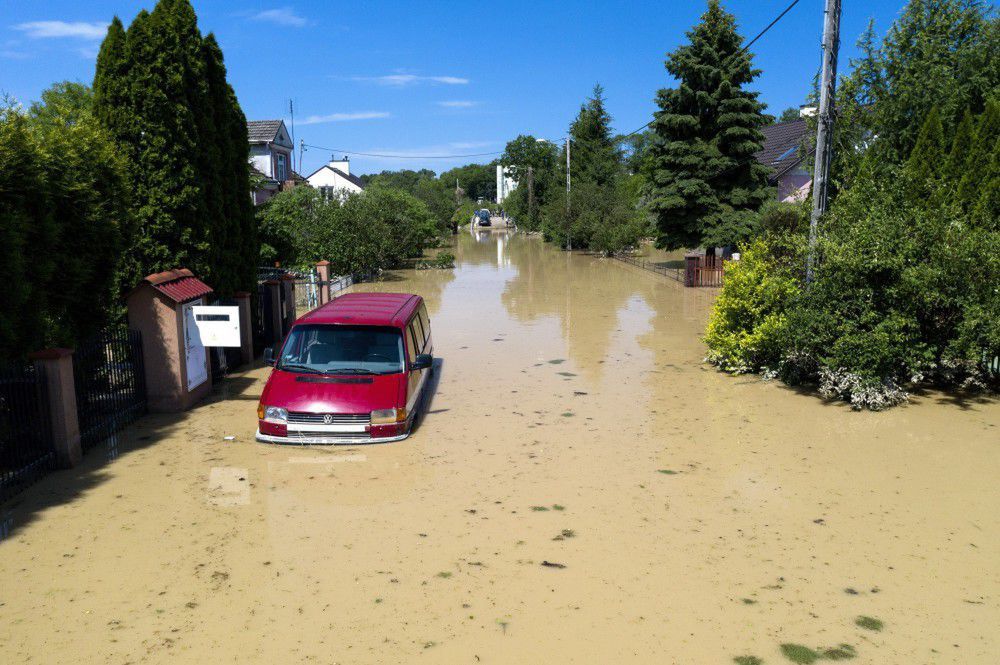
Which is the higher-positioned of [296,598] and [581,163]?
[581,163]

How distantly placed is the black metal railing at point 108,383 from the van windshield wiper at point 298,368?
8.41 ft

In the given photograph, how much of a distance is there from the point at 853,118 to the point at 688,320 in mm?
6481

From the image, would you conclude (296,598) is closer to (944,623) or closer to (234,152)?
(944,623)

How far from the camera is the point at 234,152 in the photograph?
51.0 feet

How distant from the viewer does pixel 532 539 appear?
6715 mm

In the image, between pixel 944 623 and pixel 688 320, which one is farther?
pixel 688 320

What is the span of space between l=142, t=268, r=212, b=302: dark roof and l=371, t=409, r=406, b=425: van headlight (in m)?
3.95

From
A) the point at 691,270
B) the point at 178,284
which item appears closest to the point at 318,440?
the point at 178,284

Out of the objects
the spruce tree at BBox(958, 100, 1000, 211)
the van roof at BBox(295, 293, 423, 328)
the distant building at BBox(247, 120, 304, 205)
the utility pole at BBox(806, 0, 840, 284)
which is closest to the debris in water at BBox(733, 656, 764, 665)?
the van roof at BBox(295, 293, 423, 328)

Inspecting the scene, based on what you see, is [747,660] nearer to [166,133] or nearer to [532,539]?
[532,539]

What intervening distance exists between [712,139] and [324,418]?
84.9 ft

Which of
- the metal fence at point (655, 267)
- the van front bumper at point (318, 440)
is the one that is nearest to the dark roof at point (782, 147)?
the metal fence at point (655, 267)

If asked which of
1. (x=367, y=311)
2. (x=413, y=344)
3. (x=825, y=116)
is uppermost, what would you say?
(x=825, y=116)

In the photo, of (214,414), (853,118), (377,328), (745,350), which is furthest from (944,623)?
(853,118)
